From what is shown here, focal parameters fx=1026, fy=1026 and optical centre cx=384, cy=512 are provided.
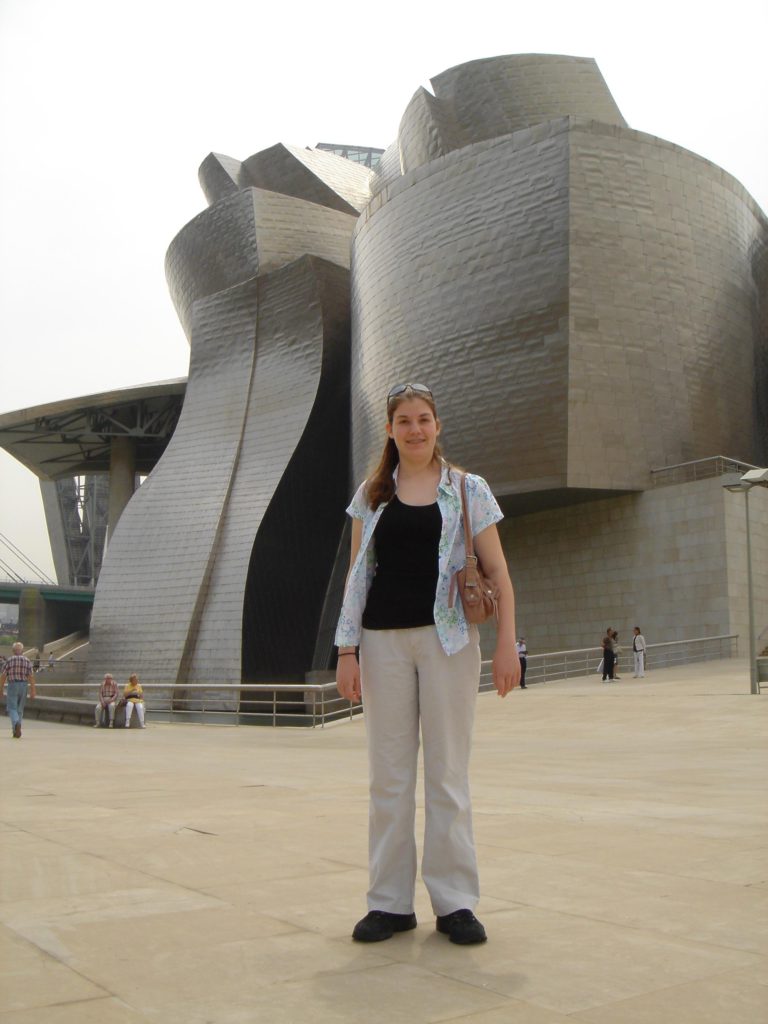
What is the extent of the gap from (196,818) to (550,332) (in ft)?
65.3

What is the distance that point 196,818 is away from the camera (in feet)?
14.9

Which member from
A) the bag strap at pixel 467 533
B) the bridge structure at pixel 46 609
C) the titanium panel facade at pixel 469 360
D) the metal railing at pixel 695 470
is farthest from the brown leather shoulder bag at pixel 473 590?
the bridge structure at pixel 46 609

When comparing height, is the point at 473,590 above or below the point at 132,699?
above

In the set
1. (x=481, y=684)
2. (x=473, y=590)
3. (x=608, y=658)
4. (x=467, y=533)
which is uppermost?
(x=467, y=533)

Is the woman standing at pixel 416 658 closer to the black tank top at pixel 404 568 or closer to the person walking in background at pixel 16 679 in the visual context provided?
the black tank top at pixel 404 568

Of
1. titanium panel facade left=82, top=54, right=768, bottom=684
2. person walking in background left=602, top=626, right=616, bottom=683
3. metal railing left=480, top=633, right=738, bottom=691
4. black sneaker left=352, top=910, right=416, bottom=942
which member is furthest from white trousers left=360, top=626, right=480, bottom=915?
titanium panel facade left=82, top=54, right=768, bottom=684

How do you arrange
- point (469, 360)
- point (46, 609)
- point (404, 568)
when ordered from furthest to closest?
point (46, 609), point (469, 360), point (404, 568)

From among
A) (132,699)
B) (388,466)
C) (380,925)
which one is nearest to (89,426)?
(132,699)

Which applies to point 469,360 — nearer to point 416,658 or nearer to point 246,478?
point 246,478

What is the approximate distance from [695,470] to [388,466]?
2206cm

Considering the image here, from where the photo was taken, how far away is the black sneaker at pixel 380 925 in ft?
8.08

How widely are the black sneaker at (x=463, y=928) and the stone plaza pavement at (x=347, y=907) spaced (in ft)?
0.11

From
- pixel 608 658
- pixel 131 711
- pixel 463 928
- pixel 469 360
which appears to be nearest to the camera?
pixel 463 928

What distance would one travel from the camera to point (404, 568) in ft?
9.56
